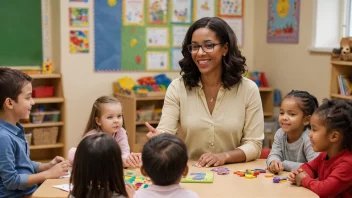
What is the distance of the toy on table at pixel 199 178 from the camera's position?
93.1 inches

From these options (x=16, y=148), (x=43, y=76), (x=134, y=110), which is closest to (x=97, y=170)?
(x=16, y=148)

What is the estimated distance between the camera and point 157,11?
568 centimetres

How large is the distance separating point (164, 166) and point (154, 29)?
4004mm

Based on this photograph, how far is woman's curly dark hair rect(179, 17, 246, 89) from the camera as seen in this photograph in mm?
2918

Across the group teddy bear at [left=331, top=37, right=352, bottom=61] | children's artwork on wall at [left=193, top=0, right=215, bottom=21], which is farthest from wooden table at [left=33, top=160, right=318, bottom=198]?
children's artwork on wall at [left=193, top=0, right=215, bottom=21]

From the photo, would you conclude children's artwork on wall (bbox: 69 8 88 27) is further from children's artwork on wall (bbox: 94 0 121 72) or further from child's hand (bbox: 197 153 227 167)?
child's hand (bbox: 197 153 227 167)

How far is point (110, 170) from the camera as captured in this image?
1.90 metres

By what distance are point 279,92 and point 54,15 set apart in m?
2.54

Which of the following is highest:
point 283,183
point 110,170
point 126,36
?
point 126,36

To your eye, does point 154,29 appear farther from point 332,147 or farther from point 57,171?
point 332,147

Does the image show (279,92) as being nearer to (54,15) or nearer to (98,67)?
(98,67)

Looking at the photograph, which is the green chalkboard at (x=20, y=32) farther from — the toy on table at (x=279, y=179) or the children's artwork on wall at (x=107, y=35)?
the toy on table at (x=279, y=179)

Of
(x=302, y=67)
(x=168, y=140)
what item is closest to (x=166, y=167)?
(x=168, y=140)

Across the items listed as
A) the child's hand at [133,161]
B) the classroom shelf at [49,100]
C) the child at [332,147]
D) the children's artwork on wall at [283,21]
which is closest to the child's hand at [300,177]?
the child at [332,147]
